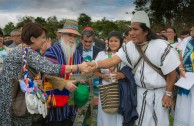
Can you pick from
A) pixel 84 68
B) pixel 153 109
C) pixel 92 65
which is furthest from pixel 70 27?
pixel 153 109

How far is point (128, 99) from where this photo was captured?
13.9 ft

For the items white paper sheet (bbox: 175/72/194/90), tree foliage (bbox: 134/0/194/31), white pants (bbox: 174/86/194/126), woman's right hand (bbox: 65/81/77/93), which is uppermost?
tree foliage (bbox: 134/0/194/31)

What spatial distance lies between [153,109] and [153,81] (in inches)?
15.6

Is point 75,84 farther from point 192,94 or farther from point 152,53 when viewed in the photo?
point 192,94

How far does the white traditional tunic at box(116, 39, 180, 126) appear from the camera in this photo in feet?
12.9

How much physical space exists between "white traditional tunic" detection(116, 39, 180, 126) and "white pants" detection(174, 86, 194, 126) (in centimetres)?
21

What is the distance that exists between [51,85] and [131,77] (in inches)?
44.4

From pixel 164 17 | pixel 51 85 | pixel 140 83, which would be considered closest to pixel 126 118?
pixel 140 83

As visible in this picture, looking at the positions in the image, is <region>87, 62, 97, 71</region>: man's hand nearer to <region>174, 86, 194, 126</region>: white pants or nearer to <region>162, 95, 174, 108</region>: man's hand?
<region>162, 95, 174, 108</region>: man's hand

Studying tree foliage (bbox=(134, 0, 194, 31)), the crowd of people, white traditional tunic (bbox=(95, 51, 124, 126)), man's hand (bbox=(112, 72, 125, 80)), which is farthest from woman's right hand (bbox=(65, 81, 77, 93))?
tree foliage (bbox=(134, 0, 194, 31))

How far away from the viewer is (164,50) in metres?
3.94

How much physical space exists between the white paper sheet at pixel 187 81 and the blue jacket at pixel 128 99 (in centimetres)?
60

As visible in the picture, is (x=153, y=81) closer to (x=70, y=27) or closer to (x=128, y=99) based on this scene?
(x=128, y=99)

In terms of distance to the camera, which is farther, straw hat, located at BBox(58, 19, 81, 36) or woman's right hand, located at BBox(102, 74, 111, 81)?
woman's right hand, located at BBox(102, 74, 111, 81)
